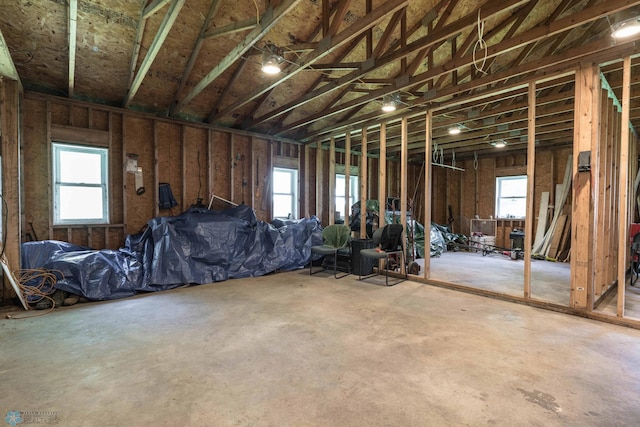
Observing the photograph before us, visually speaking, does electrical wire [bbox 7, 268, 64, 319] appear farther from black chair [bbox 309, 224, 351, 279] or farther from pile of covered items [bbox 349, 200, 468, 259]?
pile of covered items [bbox 349, 200, 468, 259]

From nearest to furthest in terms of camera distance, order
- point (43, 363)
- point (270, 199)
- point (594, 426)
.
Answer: point (594, 426) → point (43, 363) → point (270, 199)

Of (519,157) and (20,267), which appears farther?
(519,157)

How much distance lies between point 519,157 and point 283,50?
773cm

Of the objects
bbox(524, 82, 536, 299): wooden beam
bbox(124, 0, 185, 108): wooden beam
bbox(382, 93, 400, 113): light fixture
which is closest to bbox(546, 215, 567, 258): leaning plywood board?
bbox(524, 82, 536, 299): wooden beam

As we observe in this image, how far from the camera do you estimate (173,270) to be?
441cm

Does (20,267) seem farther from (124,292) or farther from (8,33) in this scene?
(8,33)

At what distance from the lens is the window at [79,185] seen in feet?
14.6

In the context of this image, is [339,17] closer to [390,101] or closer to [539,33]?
[390,101]

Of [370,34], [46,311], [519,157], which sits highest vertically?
[370,34]

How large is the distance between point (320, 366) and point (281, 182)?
5152mm

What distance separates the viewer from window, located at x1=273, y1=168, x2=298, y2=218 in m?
6.79

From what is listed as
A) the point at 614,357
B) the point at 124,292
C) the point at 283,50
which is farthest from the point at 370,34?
the point at 124,292

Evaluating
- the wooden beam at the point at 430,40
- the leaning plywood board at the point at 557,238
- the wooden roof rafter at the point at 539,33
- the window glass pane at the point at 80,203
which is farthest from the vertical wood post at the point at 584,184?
the window glass pane at the point at 80,203

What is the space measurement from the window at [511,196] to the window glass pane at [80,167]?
377 inches
